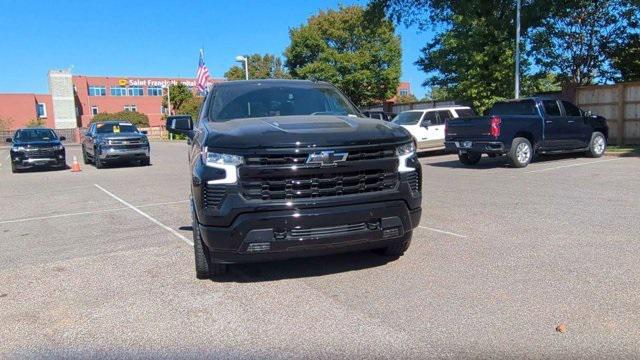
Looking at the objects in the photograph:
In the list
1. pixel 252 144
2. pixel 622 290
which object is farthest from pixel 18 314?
pixel 622 290

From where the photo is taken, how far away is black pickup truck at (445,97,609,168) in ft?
46.5

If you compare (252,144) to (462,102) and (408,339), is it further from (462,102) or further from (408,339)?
(462,102)

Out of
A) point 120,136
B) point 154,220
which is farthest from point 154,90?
point 154,220

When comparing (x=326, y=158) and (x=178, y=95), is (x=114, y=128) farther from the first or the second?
(x=178, y=95)

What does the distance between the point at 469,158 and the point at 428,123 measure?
12.5 feet

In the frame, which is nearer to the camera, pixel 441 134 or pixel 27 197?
pixel 27 197

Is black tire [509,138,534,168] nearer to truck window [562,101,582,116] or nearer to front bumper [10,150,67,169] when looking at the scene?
truck window [562,101,582,116]

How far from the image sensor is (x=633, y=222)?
23.1 feet

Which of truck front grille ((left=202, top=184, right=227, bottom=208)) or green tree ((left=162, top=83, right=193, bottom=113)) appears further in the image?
green tree ((left=162, top=83, right=193, bottom=113))

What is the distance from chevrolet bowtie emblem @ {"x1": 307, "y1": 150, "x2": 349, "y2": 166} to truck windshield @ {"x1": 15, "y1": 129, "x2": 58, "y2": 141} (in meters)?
18.8

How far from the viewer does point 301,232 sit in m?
4.50

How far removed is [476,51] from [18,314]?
Result: 2109cm

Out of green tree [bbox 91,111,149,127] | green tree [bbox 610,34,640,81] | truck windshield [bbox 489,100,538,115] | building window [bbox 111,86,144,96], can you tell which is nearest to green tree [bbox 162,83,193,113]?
green tree [bbox 91,111,149,127]

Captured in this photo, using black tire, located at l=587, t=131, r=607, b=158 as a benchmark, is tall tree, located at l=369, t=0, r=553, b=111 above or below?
above
